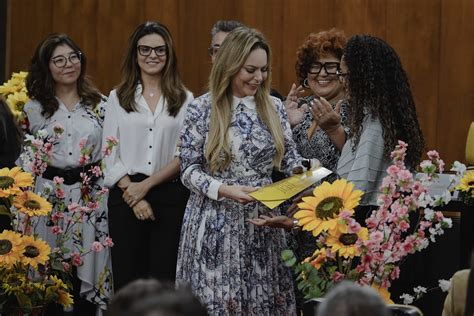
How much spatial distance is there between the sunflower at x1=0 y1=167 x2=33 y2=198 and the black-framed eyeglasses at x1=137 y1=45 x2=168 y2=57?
120 centimetres

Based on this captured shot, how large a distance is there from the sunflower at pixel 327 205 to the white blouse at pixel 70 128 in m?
2.02

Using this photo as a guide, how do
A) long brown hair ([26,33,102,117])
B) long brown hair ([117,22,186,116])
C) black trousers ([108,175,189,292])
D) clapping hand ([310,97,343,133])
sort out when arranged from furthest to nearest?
long brown hair ([26,33,102,117]) < long brown hair ([117,22,186,116]) < black trousers ([108,175,189,292]) < clapping hand ([310,97,343,133])

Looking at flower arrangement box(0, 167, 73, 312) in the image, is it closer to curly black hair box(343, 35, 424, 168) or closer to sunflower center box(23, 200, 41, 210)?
sunflower center box(23, 200, 41, 210)

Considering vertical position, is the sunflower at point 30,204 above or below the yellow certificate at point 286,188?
below

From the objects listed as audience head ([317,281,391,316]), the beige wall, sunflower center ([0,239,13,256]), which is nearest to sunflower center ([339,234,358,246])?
sunflower center ([0,239,13,256])

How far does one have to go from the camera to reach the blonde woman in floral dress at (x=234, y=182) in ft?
13.6

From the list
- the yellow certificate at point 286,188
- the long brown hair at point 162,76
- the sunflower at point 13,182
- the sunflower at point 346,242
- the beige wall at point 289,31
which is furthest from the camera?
the beige wall at point 289,31

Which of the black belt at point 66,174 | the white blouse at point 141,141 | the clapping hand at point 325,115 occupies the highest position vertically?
the clapping hand at point 325,115

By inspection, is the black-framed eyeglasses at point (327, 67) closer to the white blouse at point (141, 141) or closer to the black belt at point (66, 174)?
the white blouse at point (141, 141)

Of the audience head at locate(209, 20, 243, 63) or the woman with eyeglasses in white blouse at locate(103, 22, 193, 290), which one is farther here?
the audience head at locate(209, 20, 243, 63)

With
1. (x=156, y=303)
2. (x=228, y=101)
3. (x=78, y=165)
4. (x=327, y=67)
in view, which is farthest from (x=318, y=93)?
(x=156, y=303)

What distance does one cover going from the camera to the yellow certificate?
3.85m

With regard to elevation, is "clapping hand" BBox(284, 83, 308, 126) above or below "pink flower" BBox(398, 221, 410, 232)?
above

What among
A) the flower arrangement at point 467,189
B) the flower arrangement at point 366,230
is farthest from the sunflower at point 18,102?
the flower arrangement at point 366,230
